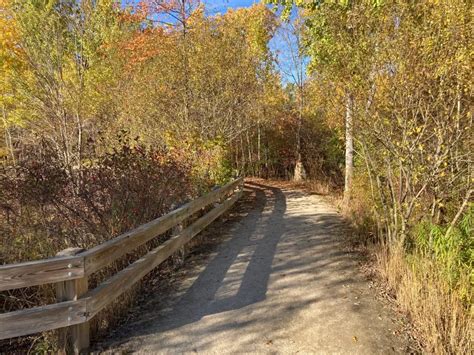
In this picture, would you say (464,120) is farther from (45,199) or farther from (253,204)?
(253,204)

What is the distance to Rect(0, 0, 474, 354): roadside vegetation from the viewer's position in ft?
15.1

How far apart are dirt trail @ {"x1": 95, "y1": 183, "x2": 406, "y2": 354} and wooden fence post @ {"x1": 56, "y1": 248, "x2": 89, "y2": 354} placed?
299 mm

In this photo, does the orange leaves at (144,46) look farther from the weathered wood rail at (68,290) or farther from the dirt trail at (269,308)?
the weathered wood rail at (68,290)

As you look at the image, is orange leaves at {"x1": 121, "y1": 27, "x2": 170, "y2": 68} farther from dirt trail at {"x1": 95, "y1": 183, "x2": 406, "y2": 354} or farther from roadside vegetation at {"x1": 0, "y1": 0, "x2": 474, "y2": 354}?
dirt trail at {"x1": 95, "y1": 183, "x2": 406, "y2": 354}

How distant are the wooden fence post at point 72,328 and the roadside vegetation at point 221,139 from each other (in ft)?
0.72

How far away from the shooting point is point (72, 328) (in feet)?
11.1

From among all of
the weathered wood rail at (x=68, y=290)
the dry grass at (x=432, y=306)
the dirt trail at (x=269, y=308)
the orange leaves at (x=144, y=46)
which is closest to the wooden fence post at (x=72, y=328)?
the weathered wood rail at (x=68, y=290)

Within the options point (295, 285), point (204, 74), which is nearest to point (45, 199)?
point (295, 285)

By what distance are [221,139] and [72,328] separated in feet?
28.2

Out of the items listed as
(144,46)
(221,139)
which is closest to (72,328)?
(221,139)

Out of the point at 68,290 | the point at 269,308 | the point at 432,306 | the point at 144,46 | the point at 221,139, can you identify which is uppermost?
the point at 144,46

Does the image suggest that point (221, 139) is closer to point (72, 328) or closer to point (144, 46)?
point (144, 46)

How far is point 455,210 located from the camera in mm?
5914

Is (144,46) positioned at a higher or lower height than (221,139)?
higher
